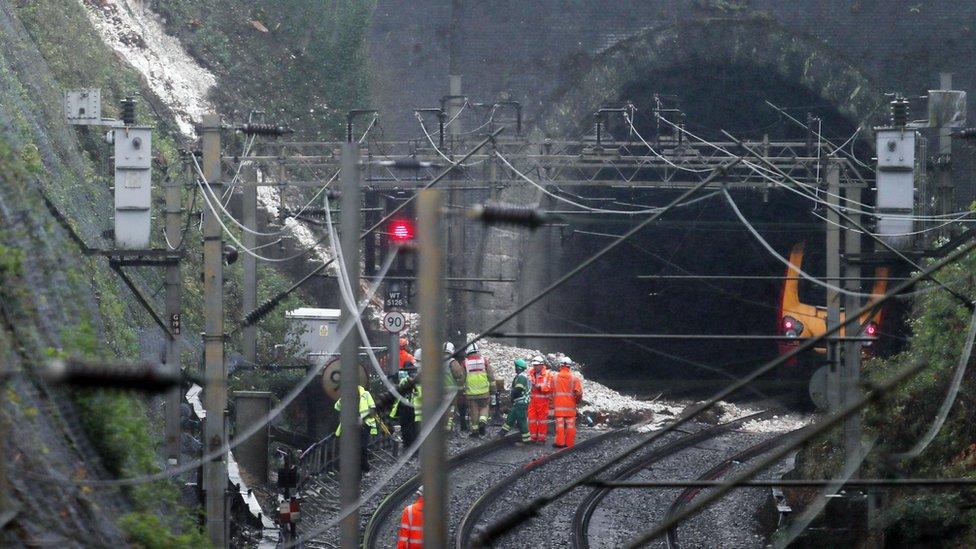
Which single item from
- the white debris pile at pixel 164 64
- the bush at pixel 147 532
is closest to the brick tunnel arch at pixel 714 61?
the white debris pile at pixel 164 64

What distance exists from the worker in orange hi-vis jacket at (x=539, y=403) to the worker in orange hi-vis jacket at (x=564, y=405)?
163mm

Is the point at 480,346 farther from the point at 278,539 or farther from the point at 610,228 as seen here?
the point at 278,539

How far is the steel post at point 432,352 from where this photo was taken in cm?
542

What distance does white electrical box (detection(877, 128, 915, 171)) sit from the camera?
13914mm

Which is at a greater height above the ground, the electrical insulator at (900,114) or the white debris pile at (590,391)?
the electrical insulator at (900,114)

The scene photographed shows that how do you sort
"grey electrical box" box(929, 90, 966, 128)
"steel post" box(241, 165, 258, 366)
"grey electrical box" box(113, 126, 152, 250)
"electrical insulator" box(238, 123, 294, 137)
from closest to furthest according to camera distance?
"electrical insulator" box(238, 123, 294, 137) < "grey electrical box" box(113, 126, 152, 250) < "grey electrical box" box(929, 90, 966, 128) < "steel post" box(241, 165, 258, 366)

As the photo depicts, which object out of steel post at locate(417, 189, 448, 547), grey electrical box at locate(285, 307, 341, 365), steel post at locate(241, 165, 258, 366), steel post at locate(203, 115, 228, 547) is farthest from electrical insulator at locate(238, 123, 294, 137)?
grey electrical box at locate(285, 307, 341, 365)

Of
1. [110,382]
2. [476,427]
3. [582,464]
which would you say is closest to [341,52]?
[476,427]

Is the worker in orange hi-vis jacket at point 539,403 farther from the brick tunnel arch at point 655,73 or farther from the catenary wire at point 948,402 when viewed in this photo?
the catenary wire at point 948,402

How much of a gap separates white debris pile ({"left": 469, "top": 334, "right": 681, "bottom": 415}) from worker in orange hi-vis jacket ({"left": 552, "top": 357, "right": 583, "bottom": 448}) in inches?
154

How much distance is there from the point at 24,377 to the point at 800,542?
357 inches

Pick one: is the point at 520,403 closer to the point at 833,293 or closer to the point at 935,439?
the point at 833,293

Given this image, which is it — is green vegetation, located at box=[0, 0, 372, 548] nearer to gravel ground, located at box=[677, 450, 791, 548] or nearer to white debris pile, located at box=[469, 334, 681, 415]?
white debris pile, located at box=[469, 334, 681, 415]

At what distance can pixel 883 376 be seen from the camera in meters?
16.5
